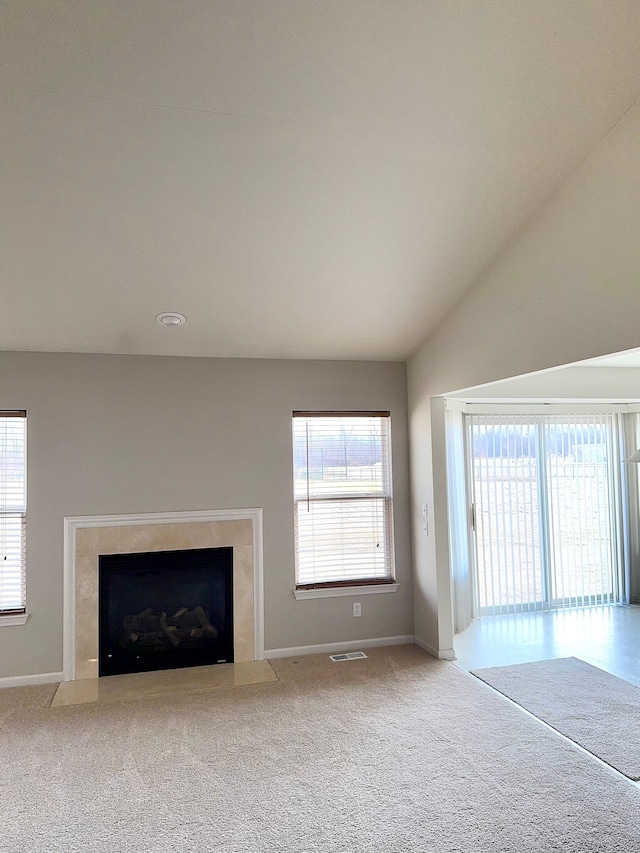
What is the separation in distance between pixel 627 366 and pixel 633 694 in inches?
113

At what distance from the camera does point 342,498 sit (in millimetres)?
4844

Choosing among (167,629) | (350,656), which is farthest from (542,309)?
(167,629)

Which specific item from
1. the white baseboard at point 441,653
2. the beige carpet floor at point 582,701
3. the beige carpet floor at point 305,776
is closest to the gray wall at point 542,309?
the white baseboard at point 441,653

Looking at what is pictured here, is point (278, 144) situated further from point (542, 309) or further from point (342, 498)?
point (342, 498)

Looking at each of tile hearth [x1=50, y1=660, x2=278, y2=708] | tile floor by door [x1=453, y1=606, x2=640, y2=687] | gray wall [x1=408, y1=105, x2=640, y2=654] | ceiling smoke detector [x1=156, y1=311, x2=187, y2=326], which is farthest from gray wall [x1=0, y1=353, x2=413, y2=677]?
tile floor by door [x1=453, y1=606, x2=640, y2=687]

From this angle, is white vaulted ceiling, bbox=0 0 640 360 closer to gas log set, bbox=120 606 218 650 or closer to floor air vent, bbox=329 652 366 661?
gas log set, bbox=120 606 218 650

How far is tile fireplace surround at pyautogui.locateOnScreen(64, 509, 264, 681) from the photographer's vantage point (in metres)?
4.24

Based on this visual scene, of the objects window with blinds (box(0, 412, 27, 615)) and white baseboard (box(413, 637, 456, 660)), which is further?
white baseboard (box(413, 637, 456, 660))

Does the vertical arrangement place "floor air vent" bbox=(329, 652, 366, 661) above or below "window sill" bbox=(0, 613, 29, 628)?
below

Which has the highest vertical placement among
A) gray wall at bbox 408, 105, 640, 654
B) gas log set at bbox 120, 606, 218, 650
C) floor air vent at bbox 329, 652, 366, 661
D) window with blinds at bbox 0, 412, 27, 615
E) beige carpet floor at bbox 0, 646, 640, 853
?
gray wall at bbox 408, 105, 640, 654

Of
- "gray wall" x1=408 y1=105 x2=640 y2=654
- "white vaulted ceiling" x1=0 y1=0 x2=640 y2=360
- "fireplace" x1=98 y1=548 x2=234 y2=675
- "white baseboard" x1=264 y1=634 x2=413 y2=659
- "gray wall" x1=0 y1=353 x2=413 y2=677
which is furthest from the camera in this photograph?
"white baseboard" x1=264 y1=634 x2=413 y2=659

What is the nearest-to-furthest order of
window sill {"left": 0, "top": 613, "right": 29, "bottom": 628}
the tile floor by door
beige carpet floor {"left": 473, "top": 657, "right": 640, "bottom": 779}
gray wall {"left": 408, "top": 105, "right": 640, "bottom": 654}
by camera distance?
gray wall {"left": 408, "top": 105, "right": 640, "bottom": 654} < beige carpet floor {"left": 473, "top": 657, "right": 640, "bottom": 779} < window sill {"left": 0, "top": 613, "right": 29, "bottom": 628} < the tile floor by door

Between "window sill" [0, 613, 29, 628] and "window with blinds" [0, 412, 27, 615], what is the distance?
7 centimetres

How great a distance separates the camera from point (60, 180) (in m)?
2.75
